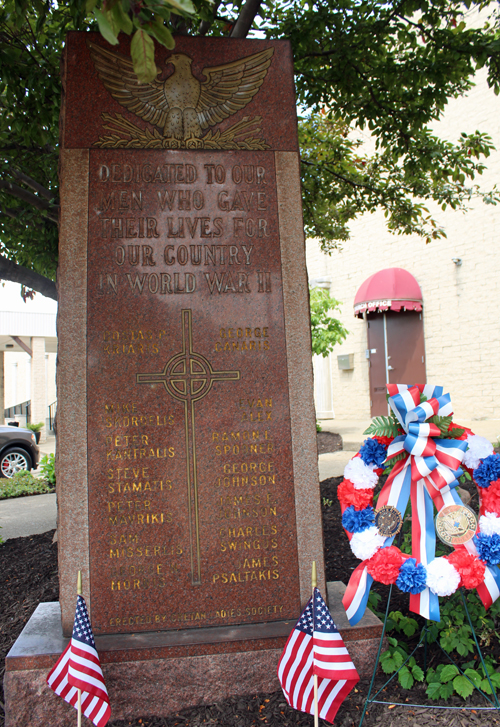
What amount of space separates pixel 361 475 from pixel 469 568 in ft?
2.20

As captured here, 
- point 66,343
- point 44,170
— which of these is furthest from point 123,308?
point 44,170

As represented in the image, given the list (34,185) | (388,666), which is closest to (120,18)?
(388,666)

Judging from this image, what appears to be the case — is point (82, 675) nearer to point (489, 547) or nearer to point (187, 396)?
point (187, 396)

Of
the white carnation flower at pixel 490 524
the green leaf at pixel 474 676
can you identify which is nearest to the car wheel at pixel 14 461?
the green leaf at pixel 474 676

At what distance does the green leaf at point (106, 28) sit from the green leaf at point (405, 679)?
3.02 metres

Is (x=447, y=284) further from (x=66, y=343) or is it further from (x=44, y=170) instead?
(x=66, y=343)

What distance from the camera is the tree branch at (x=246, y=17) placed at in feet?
15.9

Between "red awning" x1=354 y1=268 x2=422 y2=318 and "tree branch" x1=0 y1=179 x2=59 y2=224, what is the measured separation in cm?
1096

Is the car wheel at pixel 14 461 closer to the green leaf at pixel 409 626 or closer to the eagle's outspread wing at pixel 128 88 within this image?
the eagle's outspread wing at pixel 128 88

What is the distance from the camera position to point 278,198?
339 centimetres

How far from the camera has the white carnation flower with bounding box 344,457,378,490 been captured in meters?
2.98

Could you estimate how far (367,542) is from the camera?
2.87m

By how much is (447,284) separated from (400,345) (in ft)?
6.86

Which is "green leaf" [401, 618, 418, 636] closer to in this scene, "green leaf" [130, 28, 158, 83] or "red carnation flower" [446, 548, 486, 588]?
"red carnation flower" [446, 548, 486, 588]
